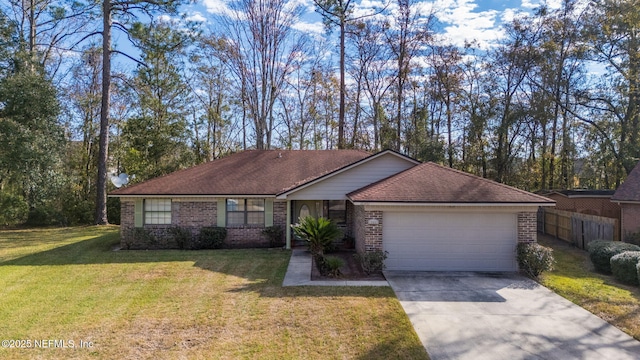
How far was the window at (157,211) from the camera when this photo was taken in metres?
14.8

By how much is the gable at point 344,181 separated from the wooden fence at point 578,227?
333 inches

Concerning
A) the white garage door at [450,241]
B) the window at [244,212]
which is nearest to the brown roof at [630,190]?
the white garage door at [450,241]

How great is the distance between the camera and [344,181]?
527 inches

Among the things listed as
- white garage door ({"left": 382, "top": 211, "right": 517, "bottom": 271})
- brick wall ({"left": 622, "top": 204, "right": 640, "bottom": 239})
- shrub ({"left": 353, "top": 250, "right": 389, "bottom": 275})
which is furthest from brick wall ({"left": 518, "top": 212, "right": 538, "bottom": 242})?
brick wall ({"left": 622, "top": 204, "right": 640, "bottom": 239})

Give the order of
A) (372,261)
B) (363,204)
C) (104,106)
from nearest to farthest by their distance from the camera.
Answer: (372,261)
(363,204)
(104,106)

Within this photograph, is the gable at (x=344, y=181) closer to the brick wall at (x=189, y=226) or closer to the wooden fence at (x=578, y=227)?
the brick wall at (x=189, y=226)

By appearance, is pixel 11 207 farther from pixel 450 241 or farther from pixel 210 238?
pixel 450 241

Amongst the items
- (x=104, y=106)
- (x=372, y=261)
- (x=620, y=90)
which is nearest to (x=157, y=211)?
(x=372, y=261)

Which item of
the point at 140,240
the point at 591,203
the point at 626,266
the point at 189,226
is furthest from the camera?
the point at 591,203

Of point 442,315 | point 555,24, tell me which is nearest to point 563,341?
Result: point 442,315

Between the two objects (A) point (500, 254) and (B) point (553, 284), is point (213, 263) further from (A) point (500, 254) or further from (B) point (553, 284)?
(B) point (553, 284)

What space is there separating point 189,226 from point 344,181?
6785mm

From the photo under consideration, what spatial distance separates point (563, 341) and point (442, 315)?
1.98 meters

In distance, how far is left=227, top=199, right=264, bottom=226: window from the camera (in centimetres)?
1496
